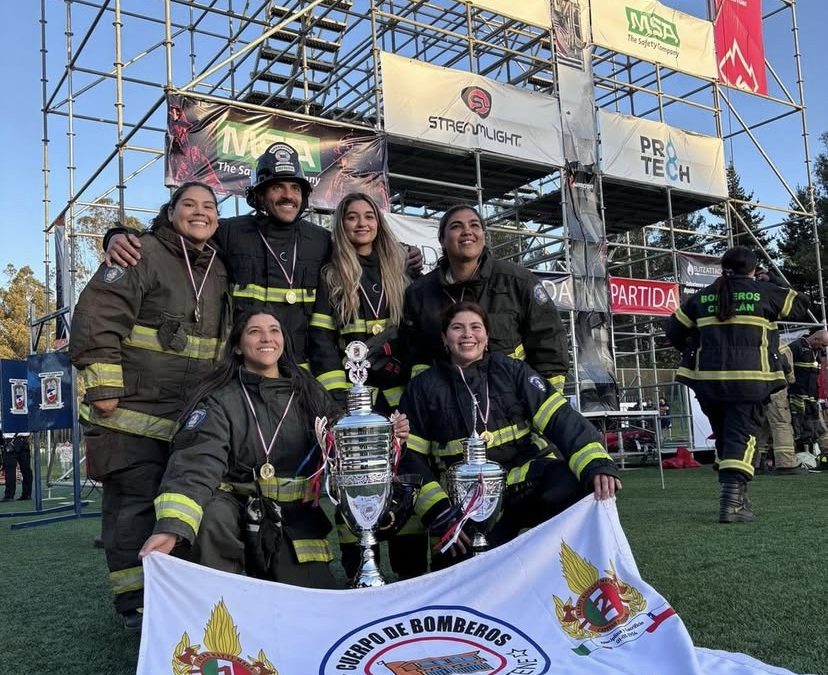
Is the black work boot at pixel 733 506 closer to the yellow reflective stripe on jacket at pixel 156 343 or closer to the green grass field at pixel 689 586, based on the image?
the green grass field at pixel 689 586

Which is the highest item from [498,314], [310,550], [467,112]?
[467,112]

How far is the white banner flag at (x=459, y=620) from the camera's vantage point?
209 centimetres

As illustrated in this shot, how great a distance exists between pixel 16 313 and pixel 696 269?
23.7 meters

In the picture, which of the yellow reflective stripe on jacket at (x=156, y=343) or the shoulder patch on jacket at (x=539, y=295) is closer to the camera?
the yellow reflective stripe on jacket at (x=156, y=343)

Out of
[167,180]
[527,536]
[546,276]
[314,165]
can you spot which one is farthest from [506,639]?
[546,276]

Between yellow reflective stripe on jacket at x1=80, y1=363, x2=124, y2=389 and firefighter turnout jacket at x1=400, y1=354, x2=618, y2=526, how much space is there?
111cm

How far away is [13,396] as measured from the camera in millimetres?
8922

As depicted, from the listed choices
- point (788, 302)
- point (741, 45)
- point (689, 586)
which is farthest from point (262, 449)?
point (741, 45)

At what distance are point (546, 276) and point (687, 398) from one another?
295 centimetres

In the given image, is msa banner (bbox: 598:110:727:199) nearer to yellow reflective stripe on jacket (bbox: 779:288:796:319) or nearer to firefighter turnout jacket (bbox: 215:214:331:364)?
Result: yellow reflective stripe on jacket (bbox: 779:288:796:319)

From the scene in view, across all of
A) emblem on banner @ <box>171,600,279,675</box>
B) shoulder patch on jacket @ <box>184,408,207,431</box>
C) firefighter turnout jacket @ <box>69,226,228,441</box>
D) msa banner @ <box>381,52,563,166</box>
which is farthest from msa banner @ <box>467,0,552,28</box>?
emblem on banner @ <box>171,600,279,675</box>

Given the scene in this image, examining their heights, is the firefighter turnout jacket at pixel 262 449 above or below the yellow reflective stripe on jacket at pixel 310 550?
above

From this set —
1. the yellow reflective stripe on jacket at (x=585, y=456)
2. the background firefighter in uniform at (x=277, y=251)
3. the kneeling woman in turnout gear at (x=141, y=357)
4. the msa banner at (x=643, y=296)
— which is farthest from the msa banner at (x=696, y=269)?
the kneeling woman in turnout gear at (x=141, y=357)

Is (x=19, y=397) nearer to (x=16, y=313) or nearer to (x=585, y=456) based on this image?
(x=585, y=456)
